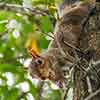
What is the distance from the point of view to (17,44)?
218 centimetres

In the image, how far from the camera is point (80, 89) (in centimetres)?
186

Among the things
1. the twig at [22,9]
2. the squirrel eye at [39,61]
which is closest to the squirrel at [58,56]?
the squirrel eye at [39,61]

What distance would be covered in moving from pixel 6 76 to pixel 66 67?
65 cm

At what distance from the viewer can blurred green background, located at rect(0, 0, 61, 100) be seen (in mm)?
2289

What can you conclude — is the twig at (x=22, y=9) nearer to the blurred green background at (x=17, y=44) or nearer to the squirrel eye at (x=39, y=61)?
the blurred green background at (x=17, y=44)

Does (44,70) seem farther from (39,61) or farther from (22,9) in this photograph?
(22,9)

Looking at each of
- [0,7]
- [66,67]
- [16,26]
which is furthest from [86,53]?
[0,7]

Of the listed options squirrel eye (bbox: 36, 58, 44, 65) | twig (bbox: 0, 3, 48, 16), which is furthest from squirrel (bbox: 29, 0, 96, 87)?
twig (bbox: 0, 3, 48, 16)

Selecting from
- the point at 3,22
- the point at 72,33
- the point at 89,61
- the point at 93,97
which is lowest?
the point at 93,97

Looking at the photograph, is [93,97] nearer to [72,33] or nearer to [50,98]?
[72,33]

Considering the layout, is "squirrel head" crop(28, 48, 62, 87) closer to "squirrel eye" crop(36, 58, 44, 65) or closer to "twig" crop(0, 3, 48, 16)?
"squirrel eye" crop(36, 58, 44, 65)

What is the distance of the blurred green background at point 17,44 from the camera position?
7.51 feet

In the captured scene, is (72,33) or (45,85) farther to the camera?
(45,85)

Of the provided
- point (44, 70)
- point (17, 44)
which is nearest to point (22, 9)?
point (17, 44)
